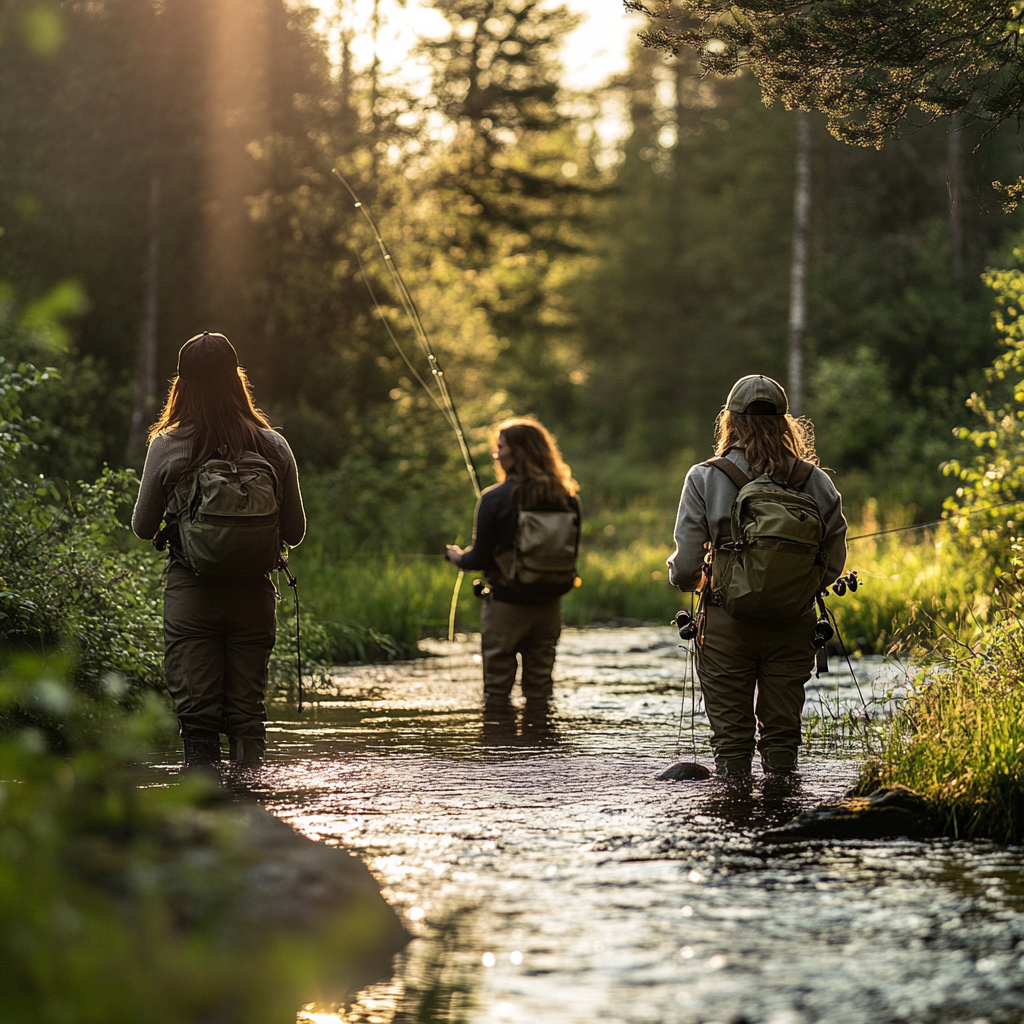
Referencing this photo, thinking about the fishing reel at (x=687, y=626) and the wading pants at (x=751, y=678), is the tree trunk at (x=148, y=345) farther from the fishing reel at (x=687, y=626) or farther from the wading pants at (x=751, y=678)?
the wading pants at (x=751, y=678)

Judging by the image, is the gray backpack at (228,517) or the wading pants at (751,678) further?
the wading pants at (751,678)

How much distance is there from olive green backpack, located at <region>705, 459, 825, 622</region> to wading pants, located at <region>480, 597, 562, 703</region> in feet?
9.27

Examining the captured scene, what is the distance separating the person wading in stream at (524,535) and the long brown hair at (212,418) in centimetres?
234

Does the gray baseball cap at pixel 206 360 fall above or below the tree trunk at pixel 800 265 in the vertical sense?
below

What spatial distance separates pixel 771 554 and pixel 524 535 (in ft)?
9.03

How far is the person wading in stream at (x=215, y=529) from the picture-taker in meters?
5.95

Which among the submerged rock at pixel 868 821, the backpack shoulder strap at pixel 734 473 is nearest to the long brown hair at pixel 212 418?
the backpack shoulder strap at pixel 734 473

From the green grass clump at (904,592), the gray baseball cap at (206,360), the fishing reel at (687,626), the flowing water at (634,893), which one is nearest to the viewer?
the flowing water at (634,893)

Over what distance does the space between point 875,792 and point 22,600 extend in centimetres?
414

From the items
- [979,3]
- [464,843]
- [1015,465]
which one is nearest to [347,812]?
[464,843]

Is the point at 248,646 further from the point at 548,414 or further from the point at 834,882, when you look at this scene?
the point at 548,414

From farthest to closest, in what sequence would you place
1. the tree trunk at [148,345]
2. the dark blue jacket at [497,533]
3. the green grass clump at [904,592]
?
the tree trunk at [148,345]
the green grass clump at [904,592]
the dark blue jacket at [497,533]

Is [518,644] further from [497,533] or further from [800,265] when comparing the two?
[800,265]

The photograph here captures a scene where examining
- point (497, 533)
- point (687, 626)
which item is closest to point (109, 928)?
point (687, 626)
